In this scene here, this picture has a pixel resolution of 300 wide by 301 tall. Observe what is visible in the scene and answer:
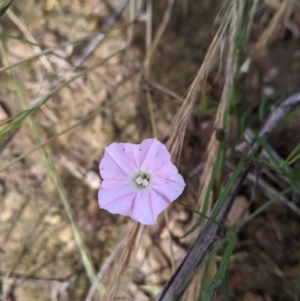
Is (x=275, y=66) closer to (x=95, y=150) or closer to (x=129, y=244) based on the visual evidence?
(x=95, y=150)

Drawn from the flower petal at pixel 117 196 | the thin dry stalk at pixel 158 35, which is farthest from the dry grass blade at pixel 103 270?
the thin dry stalk at pixel 158 35

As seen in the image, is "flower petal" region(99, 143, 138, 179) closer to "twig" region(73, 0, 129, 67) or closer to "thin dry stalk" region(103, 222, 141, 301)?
"thin dry stalk" region(103, 222, 141, 301)

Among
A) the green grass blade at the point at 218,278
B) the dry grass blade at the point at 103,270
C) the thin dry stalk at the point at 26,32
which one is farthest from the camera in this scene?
the thin dry stalk at the point at 26,32

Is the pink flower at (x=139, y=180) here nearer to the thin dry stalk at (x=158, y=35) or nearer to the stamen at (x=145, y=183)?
the stamen at (x=145, y=183)

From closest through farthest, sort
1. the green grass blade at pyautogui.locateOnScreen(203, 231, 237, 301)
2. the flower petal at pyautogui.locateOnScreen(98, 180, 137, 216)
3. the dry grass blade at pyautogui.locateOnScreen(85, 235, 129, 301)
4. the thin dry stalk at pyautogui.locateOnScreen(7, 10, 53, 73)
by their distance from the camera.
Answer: the green grass blade at pyautogui.locateOnScreen(203, 231, 237, 301) < the flower petal at pyautogui.locateOnScreen(98, 180, 137, 216) < the dry grass blade at pyautogui.locateOnScreen(85, 235, 129, 301) < the thin dry stalk at pyautogui.locateOnScreen(7, 10, 53, 73)

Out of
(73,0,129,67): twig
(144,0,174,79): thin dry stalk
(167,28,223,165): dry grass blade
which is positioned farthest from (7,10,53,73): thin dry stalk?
(167,28,223,165): dry grass blade

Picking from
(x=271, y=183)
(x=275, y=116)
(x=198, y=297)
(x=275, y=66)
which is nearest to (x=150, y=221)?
(x=198, y=297)

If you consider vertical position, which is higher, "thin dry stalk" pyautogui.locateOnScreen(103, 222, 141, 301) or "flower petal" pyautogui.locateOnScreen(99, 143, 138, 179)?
"flower petal" pyautogui.locateOnScreen(99, 143, 138, 179)

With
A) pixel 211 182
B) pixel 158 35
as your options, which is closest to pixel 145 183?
pixel 211 182
